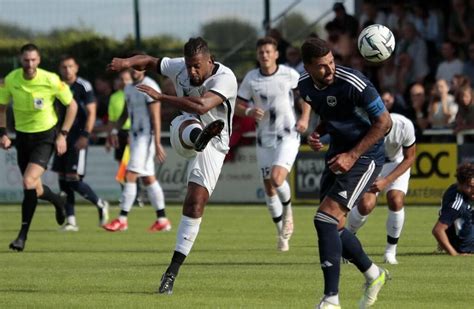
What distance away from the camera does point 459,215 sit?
47.2 ft

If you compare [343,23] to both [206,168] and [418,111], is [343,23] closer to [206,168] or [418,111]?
[418,111]

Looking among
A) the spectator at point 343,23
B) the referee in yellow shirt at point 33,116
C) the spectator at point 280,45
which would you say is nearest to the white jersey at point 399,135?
the referee in yellow shirt at point 33,116

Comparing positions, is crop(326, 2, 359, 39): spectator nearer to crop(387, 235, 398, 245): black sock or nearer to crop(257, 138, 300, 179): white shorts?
crop(257, 138, 300, 179): white shorts

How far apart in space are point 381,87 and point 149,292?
1522 centimetres

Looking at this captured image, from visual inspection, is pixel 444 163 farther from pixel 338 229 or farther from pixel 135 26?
pixel 338 229

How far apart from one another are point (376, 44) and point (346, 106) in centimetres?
174

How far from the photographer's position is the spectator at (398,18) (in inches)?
1045

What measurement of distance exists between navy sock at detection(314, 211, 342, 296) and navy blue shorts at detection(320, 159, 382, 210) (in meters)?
0.20

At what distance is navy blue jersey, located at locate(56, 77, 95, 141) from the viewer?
20.0 m

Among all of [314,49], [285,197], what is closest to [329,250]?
[314,49]

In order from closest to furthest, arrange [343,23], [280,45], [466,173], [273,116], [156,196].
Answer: [466,173], [273,116], [156,196], [280,45], [343,23]

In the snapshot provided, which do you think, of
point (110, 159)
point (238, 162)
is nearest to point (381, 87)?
point (238, 162)

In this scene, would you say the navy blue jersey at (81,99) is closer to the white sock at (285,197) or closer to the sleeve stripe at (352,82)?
the white sock at (285,197)

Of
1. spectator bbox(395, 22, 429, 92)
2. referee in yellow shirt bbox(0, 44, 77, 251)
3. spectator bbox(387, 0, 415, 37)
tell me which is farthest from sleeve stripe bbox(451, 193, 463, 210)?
spectator bbox(387, 0, 415, 37)
